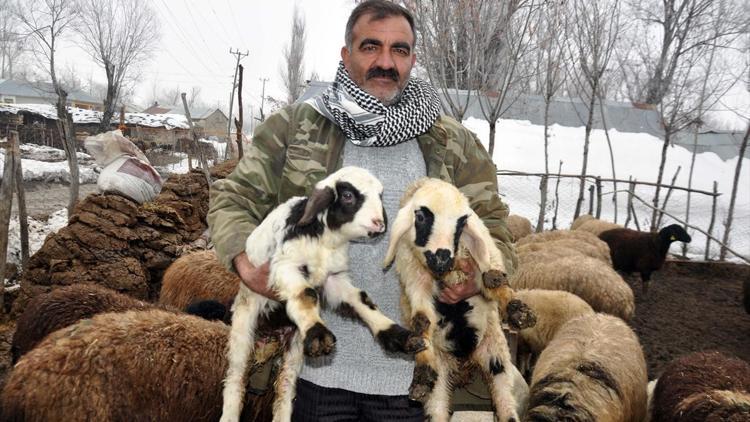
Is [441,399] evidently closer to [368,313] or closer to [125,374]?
[368,313]

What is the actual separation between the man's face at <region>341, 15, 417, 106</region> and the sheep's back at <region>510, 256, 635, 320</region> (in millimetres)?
4648

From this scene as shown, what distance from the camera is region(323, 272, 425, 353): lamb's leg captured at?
69.7 inches

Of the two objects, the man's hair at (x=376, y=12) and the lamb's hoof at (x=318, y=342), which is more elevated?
the man's hair at (x=376, y=12)

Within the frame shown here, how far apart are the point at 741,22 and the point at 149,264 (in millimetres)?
16071

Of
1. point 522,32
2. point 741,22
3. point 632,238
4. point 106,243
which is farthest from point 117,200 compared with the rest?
point 741,22

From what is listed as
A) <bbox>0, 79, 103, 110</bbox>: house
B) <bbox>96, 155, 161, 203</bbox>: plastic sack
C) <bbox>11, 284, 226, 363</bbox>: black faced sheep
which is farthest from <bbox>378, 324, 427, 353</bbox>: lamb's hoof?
<bbox>0, 79, 103, 110</bbox>: house

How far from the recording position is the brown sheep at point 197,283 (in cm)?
515

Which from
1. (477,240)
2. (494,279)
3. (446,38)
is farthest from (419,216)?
(446,38)

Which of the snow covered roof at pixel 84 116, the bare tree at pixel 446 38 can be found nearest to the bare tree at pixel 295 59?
the snow covered roof at pixel 84 116

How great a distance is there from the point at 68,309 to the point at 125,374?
147cm

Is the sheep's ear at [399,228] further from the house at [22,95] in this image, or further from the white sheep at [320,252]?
the house at [22,95]

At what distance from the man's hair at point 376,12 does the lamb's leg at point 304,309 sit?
3.40 feet

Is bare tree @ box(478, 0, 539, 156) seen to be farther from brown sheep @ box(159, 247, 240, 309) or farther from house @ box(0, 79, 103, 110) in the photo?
house @ box(0, 79, 103, 110)

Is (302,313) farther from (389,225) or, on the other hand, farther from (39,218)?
(39,218)
